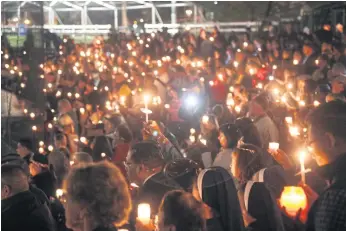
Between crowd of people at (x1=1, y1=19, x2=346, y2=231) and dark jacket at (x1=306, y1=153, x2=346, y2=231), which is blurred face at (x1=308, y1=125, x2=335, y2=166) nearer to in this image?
crowd of people at (x1=1, y1=19, x2=346, y2=231)

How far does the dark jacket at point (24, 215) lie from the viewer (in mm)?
4422

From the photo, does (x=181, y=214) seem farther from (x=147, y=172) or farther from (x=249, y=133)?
(x=249, y=133)

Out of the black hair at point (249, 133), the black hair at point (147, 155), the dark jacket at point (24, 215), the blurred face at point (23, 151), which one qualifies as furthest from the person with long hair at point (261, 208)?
the blurred face at point (23, 151)

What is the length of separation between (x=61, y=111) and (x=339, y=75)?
14.7 feet

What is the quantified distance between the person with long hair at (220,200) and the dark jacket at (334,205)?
3.30 ft

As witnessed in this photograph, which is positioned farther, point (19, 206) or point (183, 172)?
point (183, 172)

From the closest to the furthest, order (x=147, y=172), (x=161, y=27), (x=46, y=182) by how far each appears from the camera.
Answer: (x=147, y=172), (x=46, y=182), (x=161, y=27)

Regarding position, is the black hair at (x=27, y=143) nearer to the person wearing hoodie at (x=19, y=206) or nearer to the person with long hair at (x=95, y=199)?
the person wearing hoodie at (x=19, y=206)

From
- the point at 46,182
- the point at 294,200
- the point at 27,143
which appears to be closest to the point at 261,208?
the point at 294,200

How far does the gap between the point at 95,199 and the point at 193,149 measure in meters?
3.44

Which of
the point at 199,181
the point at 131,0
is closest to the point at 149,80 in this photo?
the point at 199,181

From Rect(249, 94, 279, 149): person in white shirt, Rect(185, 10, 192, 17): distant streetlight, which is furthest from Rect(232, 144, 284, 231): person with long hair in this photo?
Rect(185, 10, 192, 17): distant streetlight

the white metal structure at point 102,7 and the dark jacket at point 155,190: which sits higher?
the white metal structure at point 102,7

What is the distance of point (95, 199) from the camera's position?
3674mm
